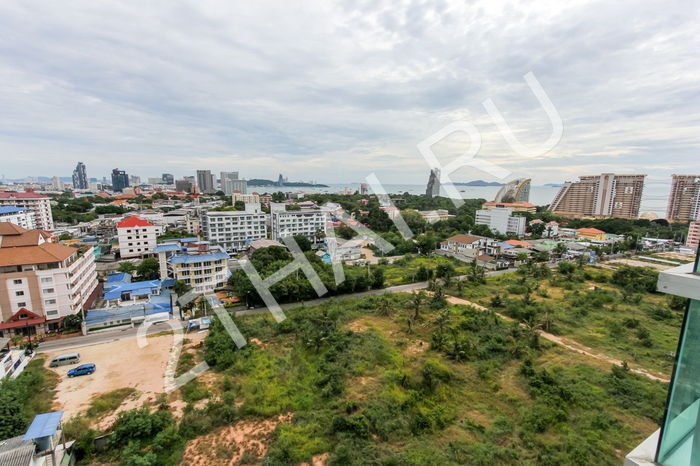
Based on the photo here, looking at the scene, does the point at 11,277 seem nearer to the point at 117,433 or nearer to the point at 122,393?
the point at 122,393

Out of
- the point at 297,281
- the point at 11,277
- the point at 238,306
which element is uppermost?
the point at 11,277

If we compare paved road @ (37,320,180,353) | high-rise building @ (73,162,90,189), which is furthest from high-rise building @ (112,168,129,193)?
paved road @ (37,320,180,353)

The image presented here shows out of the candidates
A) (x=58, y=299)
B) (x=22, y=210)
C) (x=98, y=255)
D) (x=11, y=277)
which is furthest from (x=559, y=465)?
(x=22, y=210)

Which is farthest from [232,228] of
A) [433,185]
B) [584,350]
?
[433,185]

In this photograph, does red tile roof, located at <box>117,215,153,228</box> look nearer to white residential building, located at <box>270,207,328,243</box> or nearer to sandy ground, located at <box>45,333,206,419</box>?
white residential building, located at <box>270,207,328,243</box>

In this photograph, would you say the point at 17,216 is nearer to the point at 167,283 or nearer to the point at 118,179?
the point at 167,283
